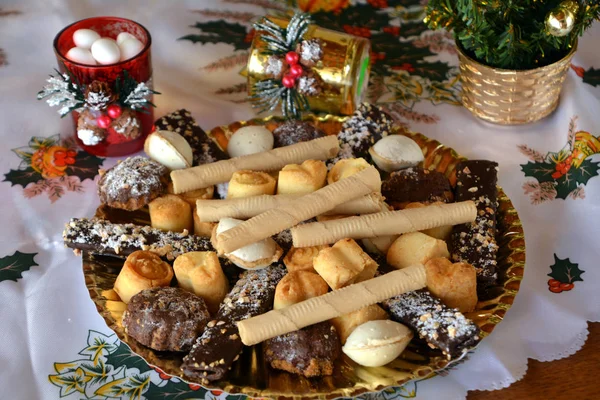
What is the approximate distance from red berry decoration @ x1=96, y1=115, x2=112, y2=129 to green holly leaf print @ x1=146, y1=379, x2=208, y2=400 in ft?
2.17

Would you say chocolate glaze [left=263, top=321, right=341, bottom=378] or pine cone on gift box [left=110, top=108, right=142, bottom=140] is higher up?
chocolate glaze [left=263, top=321, right=341, bottom=378]

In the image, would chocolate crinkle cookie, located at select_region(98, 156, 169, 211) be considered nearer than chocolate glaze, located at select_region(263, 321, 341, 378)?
No

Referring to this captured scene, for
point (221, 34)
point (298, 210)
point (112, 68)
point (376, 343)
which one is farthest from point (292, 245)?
point (221, 34)

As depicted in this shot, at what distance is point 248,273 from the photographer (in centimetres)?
122

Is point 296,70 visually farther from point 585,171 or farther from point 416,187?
point 585,171

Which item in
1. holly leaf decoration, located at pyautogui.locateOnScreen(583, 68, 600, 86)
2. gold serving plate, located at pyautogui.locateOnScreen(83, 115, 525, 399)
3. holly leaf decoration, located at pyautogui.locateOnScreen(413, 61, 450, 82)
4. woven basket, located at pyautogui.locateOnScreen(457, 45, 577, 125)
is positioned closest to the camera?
gold serving plate, located at pyautogui.locateOnScreen(83, 115, 525, 399)

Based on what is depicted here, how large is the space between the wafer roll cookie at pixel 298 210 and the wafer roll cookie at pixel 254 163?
0.51 ft

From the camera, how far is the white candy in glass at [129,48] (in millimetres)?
1571

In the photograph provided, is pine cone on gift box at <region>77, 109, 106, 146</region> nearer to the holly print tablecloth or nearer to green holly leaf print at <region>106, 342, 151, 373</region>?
the holly print tablecloth

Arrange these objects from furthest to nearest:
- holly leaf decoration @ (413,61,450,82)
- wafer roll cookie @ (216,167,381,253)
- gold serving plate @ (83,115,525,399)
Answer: holly leaf decoration @ (413,61,450,82)
wafer roll cookie @ (216,167,381,253)
gold serving plate @ (83,115,525,399)

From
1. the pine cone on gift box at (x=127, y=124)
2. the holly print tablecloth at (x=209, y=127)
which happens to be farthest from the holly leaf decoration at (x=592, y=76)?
the pine cone on gift box at (x=127, y=124)

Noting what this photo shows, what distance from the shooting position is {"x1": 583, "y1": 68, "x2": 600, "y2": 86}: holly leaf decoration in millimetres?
1797

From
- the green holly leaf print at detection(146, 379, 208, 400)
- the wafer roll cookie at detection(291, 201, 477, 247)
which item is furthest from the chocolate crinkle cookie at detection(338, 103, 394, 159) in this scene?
the green holly leaf print at detection(146, 379, 208, 400)

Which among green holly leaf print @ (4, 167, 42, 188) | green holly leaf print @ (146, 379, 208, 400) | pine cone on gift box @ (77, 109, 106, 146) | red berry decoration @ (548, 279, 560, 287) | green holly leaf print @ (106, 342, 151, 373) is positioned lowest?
green holly leaf print @ (4, 167, 42, 188)
